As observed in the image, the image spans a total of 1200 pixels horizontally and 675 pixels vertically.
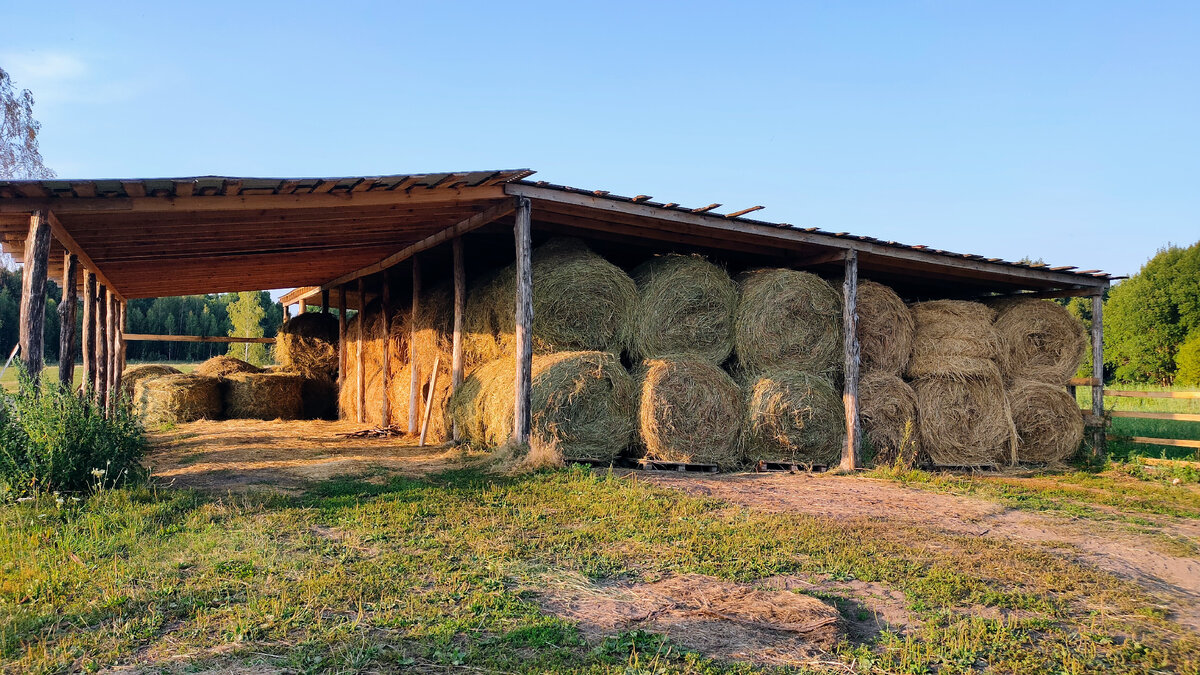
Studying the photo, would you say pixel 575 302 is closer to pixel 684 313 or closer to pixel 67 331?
pixel 684 313

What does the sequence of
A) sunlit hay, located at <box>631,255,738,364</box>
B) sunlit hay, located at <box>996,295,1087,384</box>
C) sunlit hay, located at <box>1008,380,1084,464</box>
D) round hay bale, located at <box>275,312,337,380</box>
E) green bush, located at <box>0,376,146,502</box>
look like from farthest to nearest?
round hay bale, located at <box>275,312,337,380</box> < sunlit hay, located at <box>996,295,1087,384</box> < sunlit hay, located at <box>1008,380,1084,464</box> < sunlit hay, located at <box>631,255,738,364</box> < green bush, located at <box>0,376,146,502</box>

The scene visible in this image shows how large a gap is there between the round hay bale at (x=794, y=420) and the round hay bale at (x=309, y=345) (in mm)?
12076

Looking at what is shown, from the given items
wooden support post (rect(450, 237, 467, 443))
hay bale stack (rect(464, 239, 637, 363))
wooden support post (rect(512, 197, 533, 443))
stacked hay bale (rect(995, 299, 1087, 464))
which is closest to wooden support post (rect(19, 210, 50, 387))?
wooden support post (rect(512, 197, 533, 443))

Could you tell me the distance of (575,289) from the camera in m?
9.82

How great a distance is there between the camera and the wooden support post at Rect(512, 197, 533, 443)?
8.92m

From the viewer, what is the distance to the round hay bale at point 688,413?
931cm

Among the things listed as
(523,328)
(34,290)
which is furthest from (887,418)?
(34,290)

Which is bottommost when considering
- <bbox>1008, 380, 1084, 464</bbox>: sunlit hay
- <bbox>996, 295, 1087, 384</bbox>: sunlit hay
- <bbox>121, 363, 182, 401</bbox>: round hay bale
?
<bbox>1008, 380, 1084, 464</bbox>: sunlit hay

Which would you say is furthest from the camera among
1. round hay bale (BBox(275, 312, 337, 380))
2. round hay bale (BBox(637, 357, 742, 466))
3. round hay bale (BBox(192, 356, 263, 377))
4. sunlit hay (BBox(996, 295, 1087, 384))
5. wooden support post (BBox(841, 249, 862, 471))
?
round hay bale (BBox(275, 312, 337, 380))

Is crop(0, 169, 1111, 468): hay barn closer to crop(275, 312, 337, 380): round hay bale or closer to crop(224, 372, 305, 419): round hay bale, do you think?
crop(224, 372, 305, 419): round hay bale

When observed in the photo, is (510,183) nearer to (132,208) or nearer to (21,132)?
(132,208)

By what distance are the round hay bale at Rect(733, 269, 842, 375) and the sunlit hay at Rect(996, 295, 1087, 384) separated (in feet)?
11.0

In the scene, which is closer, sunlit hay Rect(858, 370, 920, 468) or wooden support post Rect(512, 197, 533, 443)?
wooden support post Rect(512, 197, 533, 443)

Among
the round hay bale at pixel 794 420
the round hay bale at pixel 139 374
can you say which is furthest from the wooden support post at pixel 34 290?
the round hay bale at pixel 139 374
